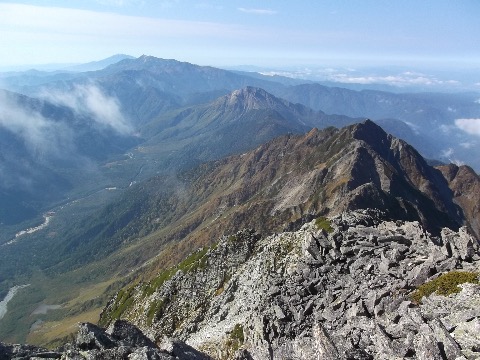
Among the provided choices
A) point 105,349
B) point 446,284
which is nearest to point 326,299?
point 446,284

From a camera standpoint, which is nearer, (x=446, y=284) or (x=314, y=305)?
(x=446, y=284)

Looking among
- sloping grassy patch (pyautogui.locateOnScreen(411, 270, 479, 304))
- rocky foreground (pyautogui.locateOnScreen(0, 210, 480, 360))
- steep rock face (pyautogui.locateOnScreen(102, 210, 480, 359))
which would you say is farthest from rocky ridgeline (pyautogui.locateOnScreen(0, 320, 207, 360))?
sloping grassy patch (pyautogui.locateOnScreen(411, 270, 479, 304))

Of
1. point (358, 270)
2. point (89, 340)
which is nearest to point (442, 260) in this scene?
point (358, 270)

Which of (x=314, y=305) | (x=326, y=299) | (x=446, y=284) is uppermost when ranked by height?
(x=446, y=284)

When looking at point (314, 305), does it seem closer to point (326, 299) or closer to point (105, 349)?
point (326, 299)

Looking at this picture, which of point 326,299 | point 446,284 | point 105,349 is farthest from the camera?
point 326,299
